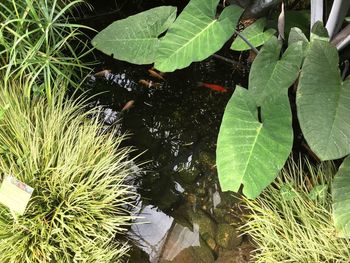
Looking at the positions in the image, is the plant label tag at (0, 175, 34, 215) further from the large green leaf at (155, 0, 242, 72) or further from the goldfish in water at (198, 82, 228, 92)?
the goldfish in water at (198, 82, 228, 92)

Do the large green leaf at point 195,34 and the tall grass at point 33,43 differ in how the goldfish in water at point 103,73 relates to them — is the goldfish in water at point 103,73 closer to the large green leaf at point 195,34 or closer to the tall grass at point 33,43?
the tall grass at point 33,43

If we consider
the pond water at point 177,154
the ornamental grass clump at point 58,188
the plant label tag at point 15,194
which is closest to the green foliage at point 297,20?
the pond water at point 177,154

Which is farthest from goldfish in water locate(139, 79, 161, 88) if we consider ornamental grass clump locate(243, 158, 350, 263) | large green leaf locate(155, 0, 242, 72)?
ornamental grass clump locate(243, 158, 350, 263)

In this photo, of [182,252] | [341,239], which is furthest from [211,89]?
[341,239]

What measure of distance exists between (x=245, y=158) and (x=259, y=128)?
0.14 meters

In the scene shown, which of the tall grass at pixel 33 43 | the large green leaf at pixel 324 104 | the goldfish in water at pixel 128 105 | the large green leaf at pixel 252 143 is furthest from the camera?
the goldfish in water at pixel 128 105

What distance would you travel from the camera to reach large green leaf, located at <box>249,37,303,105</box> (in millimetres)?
1756

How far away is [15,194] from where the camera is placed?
5.64 ft

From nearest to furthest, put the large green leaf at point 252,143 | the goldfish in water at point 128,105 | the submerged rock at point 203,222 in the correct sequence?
the large green leaf at point 252,143 → the submerged rock at point 203,222 → the goldfish in water at point 128,105

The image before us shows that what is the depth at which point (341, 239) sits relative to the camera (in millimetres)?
1803

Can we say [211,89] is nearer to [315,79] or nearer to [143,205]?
[143,205]

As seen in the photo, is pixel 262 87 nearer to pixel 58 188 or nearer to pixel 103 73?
pixel 58 188

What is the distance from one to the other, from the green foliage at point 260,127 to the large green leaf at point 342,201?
24cm

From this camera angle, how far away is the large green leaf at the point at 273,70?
1.76 metres
